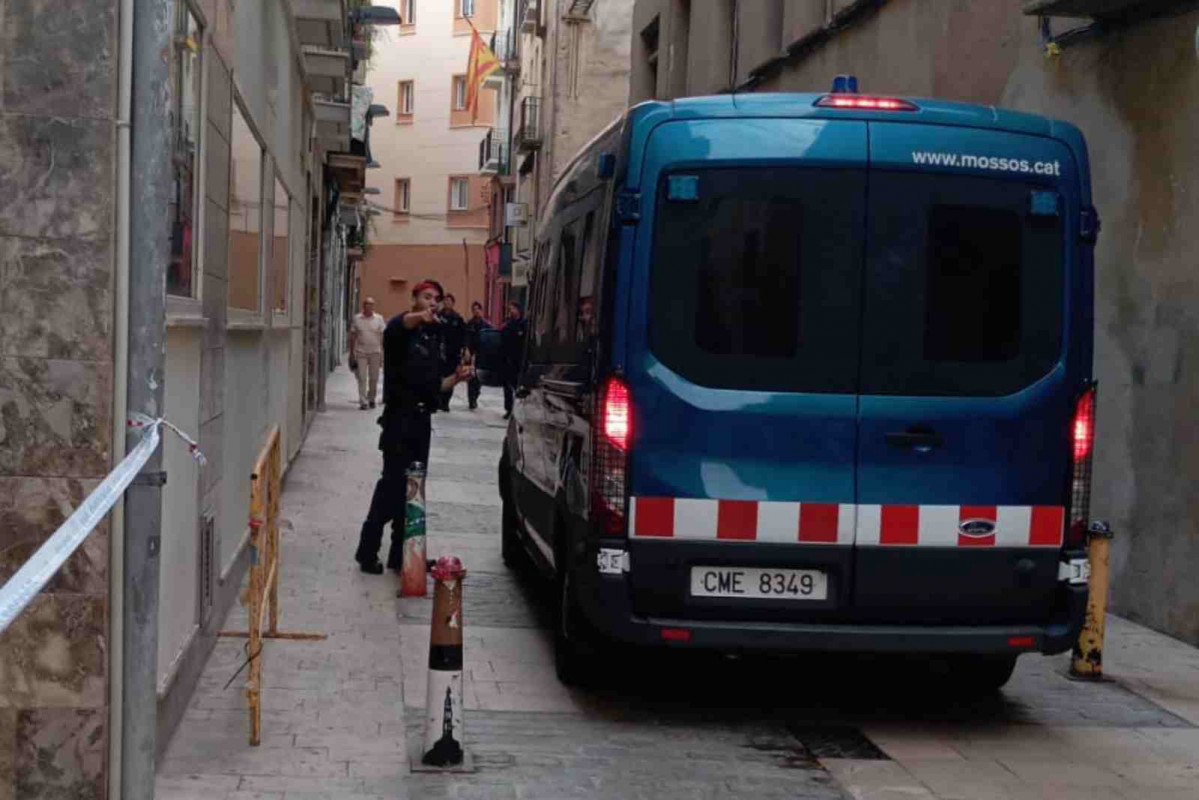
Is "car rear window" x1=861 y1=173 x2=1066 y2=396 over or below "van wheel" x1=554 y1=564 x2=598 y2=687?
over

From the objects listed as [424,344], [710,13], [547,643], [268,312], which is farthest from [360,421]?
[547,643]

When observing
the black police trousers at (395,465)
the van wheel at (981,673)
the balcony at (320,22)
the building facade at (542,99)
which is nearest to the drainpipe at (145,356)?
the van wheel at (981,673)

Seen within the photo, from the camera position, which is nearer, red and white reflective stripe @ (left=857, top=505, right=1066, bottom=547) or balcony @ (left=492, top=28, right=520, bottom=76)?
red and white reflective stripe @ (left=857, top=505, right=1066, bottom=547)

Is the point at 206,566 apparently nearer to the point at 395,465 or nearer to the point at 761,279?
the point at 761,279

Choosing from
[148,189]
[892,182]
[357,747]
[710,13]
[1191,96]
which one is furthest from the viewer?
[710,13]

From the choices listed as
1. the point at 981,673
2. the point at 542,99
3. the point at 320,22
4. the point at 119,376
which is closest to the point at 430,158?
the point at 542,99

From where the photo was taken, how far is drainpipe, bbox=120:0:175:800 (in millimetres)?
4293

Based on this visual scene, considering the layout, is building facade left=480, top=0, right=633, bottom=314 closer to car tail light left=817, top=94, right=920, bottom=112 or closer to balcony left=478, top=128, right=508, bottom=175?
balcony left=478, top=128, right=508, bottom=175

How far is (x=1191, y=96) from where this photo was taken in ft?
29.7

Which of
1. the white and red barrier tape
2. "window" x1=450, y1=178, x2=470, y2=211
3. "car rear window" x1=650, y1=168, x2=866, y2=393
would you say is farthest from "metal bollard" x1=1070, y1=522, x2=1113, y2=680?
"window" x1=450, y1=178, x2=470, y2=211

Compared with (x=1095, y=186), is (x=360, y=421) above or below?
below

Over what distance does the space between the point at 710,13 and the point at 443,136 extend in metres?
37.6

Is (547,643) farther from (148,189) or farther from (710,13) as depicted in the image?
(710,13)

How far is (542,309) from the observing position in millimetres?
9164
